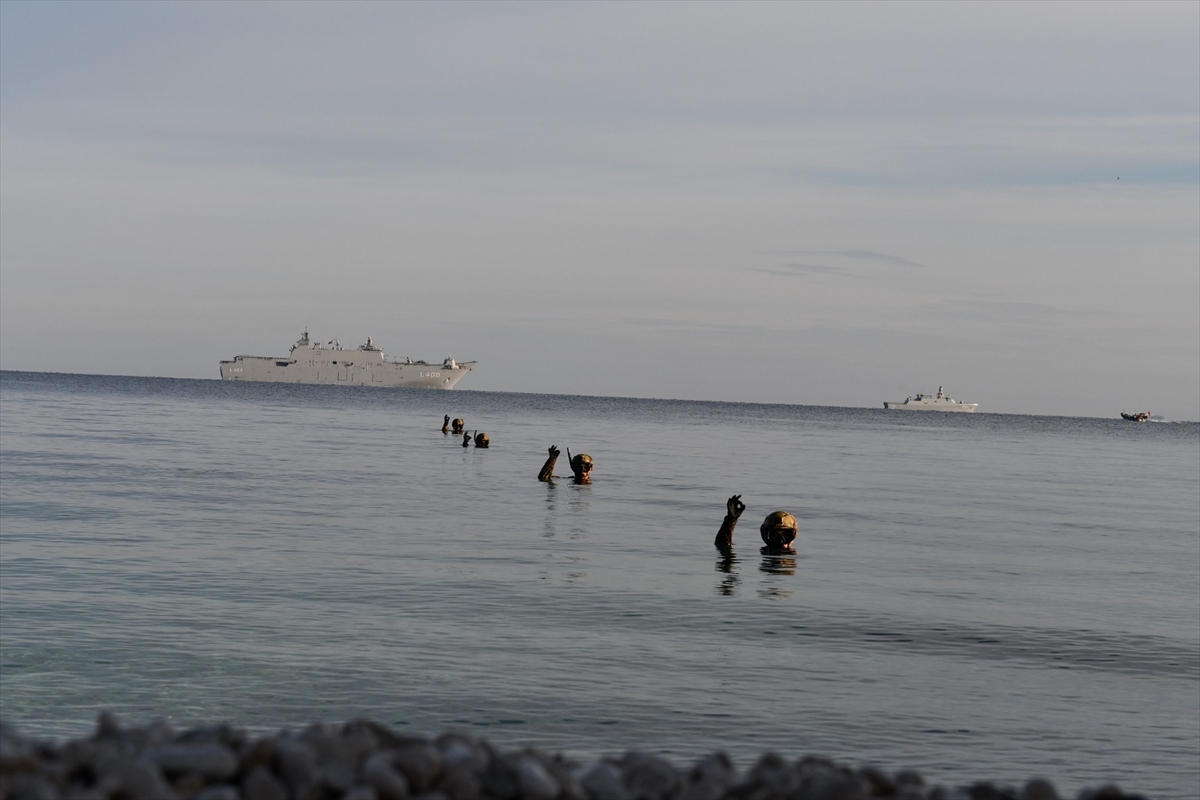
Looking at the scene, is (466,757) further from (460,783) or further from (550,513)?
(550,513)

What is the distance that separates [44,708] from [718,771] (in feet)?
29.4

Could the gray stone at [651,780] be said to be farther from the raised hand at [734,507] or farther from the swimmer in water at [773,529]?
the swimmer in water at [773,529]

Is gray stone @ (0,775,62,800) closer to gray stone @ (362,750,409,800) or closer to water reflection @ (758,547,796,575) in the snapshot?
gray stone @ (362,750,409,800)

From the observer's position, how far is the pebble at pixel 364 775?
4.63 metres

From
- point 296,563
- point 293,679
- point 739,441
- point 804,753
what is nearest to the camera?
point 804,753

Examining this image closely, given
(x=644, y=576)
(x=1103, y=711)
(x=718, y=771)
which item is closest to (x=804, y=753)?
(x=1103, y=711)

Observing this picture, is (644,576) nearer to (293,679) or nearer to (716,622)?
(716,622)

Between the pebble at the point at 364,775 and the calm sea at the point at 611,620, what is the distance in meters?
5.82

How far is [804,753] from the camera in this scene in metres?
11.2

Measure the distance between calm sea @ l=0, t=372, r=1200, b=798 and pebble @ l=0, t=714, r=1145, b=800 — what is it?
19.1 feet

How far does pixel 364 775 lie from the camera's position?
15.6ft

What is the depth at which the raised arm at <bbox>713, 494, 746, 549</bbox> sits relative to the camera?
26.3 metres

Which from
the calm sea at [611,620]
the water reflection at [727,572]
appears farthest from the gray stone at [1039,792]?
the water reflection at [727,572]

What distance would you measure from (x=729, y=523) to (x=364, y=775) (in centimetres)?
2233
